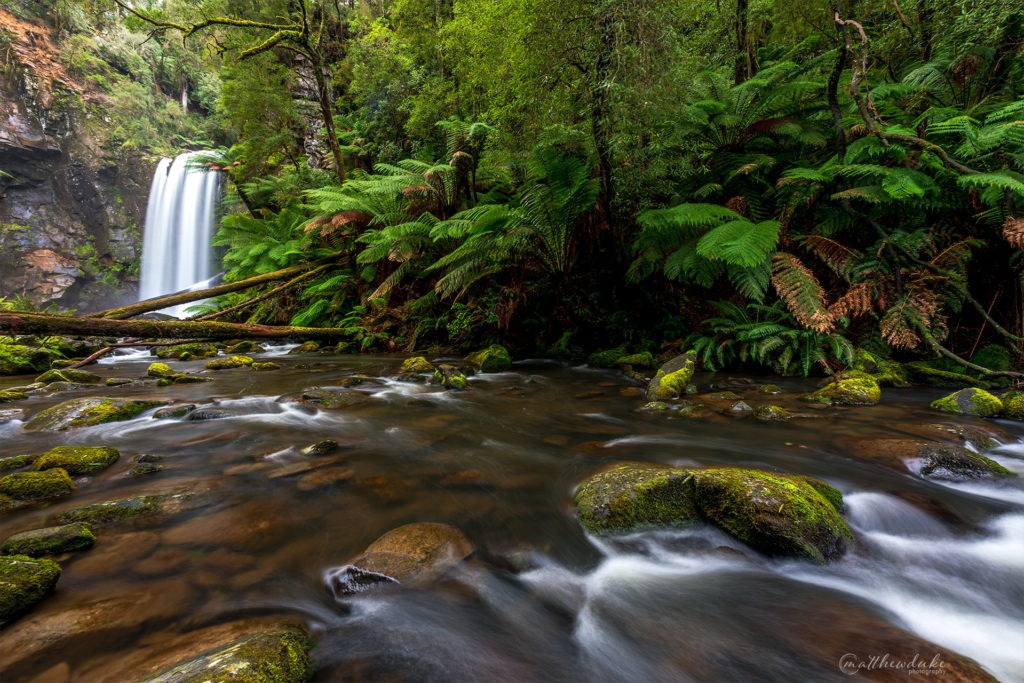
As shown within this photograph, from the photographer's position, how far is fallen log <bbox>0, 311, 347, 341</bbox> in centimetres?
371

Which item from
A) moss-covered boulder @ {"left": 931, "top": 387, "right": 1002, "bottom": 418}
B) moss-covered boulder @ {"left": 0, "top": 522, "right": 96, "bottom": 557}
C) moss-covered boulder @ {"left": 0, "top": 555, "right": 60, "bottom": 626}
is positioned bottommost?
moss-covered boulder @ {"left": 0, "top": 522, "right": 96, "bottom": 557}

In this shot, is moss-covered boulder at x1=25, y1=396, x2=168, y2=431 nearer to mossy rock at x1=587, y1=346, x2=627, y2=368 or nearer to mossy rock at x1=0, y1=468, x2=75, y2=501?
mossy rock at x1=0, y1=468, x2=75, y2=501


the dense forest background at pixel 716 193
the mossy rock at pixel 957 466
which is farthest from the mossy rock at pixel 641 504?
the dense forest background at pixel 716 193

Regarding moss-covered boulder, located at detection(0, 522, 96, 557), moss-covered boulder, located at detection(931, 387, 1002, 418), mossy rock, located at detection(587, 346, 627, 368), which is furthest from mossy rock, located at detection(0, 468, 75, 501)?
moss-covered boulder, located at detection(931, 387, 1002, 418)

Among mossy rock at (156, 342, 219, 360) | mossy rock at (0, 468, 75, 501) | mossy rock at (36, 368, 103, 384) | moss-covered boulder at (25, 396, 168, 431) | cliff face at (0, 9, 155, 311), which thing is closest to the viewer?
mossy rock at (0, 468, 75, 501)

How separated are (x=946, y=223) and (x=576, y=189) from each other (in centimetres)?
365

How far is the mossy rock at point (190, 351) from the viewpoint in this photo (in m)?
7.64

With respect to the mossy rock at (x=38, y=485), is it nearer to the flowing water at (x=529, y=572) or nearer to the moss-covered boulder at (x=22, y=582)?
the flowing water at (x=529, y=572)

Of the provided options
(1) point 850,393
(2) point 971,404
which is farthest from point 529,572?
(2) point 971,404

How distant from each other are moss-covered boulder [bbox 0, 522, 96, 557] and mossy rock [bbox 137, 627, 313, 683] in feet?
3.32

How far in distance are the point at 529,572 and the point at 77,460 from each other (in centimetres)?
265

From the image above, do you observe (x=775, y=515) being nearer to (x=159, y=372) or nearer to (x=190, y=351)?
(x=159, y=372)

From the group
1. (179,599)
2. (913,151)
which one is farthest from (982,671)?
(913,151)

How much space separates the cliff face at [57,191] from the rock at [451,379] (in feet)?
77.5
